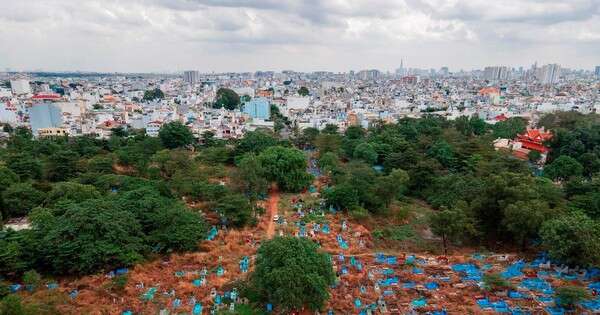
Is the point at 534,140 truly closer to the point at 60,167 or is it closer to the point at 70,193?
the point at 70,193

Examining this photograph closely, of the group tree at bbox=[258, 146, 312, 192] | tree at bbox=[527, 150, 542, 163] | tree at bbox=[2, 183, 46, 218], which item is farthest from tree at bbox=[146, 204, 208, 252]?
tree at bbox=[527, 150, 542, 163]

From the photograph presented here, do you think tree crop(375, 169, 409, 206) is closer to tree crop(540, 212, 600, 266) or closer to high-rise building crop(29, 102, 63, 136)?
tree crop(540, 212, 600, 266)

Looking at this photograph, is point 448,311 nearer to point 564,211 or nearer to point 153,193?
point 564,211

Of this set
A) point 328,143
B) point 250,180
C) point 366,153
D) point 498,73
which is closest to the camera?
point 250,180

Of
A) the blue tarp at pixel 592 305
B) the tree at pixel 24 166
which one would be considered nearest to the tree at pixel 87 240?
the tree at pixel 24 166

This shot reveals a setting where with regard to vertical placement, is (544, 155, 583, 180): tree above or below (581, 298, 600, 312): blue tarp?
above

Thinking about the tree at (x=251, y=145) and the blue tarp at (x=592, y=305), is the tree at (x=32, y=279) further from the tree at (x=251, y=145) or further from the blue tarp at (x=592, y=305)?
the tree at (x=251, y=145)

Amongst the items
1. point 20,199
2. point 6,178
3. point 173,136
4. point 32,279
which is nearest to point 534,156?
point 173,136
